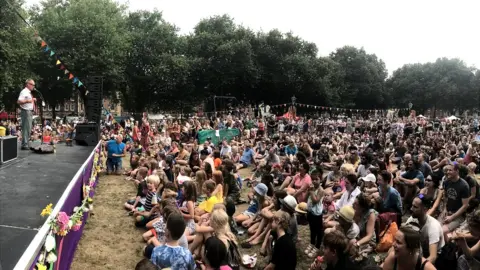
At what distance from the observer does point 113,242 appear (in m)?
6.52

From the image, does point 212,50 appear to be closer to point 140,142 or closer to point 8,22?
point 8,22

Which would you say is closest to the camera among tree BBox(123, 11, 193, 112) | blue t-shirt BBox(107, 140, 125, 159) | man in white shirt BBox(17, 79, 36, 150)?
man in white shirt BBox(17, 79, 36, 150)

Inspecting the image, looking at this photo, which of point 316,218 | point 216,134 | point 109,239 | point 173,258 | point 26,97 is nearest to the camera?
point 173,258

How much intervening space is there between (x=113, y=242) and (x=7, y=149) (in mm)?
3073

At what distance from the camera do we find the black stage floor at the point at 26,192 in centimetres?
376

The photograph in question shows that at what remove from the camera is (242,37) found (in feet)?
128

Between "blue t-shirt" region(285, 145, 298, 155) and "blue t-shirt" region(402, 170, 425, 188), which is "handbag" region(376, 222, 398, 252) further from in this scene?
"blue t-shirt" region(285, 145, 298, 155)

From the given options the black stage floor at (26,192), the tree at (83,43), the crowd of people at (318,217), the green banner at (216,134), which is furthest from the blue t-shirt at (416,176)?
the tree at (83,43)

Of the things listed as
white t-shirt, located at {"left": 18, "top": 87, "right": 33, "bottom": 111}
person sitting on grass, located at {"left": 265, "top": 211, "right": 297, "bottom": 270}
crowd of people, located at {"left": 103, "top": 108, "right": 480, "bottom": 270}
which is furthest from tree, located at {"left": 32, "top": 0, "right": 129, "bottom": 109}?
person sitting on grass, located at {"left": 265, "top": 211, "right": 297, "bottom": 270}

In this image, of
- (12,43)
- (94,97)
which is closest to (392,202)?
(94,97)

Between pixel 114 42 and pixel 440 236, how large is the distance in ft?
109

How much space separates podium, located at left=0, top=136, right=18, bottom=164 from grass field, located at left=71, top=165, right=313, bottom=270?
201cm

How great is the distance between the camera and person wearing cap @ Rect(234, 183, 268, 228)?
7125 millimetres

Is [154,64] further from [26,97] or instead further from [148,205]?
[148,205]
